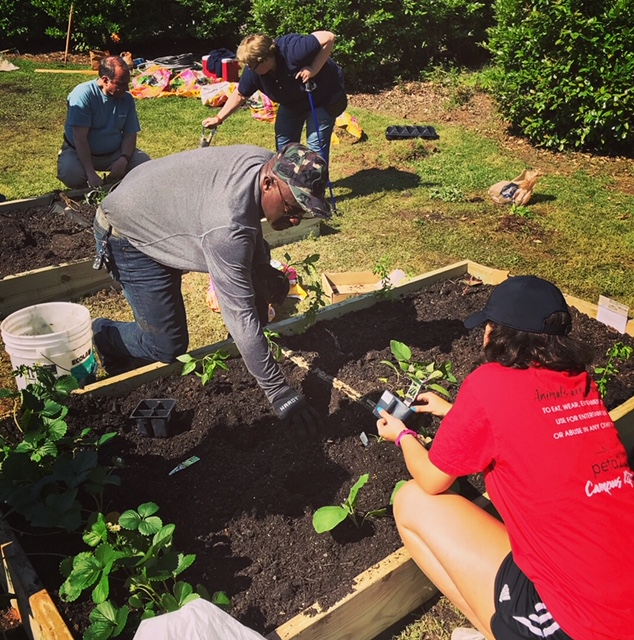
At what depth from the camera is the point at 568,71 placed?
7941mm

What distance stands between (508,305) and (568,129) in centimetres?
718

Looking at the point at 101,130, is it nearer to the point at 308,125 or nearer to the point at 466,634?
the point at 308,125

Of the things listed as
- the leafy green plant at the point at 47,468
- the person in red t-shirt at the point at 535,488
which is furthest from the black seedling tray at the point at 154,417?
the person in red t-shirt at the point at 535,488

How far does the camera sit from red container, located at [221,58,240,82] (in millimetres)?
11078

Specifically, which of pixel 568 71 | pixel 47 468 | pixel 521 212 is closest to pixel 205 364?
pixel 47 468

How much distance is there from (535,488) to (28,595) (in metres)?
1.76

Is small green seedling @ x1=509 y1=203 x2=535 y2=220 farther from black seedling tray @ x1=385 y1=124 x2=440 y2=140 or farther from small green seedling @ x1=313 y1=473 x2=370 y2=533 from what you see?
small green seedling @ x1=313 y1=473 x2=370 y2=533

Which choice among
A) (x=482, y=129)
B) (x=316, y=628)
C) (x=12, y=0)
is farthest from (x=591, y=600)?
(x=12, y=0)

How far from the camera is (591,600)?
72.8 inches

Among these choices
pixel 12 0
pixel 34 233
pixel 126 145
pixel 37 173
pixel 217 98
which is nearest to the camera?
pixel 34 233

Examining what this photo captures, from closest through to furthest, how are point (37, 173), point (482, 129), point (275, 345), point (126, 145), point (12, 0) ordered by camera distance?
point (275, 345) < point (126, 145) < point (37, 173) < point (482, 129) < point (12, 0)

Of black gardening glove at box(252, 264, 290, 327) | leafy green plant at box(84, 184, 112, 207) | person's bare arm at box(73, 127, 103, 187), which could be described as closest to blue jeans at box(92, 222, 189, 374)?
black gardening glove at box(252, 264, 290, 327)

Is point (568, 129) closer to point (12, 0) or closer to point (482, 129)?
point (482, 129)

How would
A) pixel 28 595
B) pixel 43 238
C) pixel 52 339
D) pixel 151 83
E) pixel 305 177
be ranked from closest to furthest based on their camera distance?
pixel 28 595, pixel 305 177, pixel 52 339, pixel 43 238, pixel 151 83
